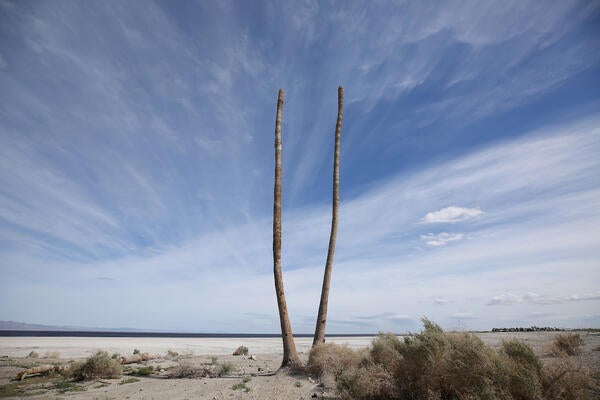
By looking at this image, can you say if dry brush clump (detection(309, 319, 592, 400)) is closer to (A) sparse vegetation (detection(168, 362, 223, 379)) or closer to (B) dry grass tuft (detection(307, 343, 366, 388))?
(B) dry grass tuft (detection(307, 343, 366, 388))

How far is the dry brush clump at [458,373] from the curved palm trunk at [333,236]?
4851 mm

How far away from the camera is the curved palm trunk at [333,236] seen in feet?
44.7

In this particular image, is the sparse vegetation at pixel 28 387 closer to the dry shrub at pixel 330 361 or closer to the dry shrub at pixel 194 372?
the dry shrub at pixel 194 372

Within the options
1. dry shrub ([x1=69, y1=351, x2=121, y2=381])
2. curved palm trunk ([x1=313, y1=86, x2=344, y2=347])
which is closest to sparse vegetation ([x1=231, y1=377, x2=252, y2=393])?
curved palm trunk ([x1=313, y1=86, x2=344, y2=347])

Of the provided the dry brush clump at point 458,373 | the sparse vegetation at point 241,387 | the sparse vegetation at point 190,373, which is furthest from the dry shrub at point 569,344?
the sparse vegetation at point 190,373

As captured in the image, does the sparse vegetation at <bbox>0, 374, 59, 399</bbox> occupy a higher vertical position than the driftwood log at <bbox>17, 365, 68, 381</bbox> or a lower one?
lower

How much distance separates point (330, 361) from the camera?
1083 cm

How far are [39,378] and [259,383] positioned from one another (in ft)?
30.4

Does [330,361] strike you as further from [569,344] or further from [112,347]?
[112,347]

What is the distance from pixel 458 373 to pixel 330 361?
17.8 feet

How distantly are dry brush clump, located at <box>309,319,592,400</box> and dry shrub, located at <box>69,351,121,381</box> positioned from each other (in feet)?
32.4

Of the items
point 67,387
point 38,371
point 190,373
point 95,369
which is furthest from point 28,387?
point 190,373

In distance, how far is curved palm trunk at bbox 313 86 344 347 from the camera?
537 inches

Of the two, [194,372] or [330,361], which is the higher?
[330,361]
